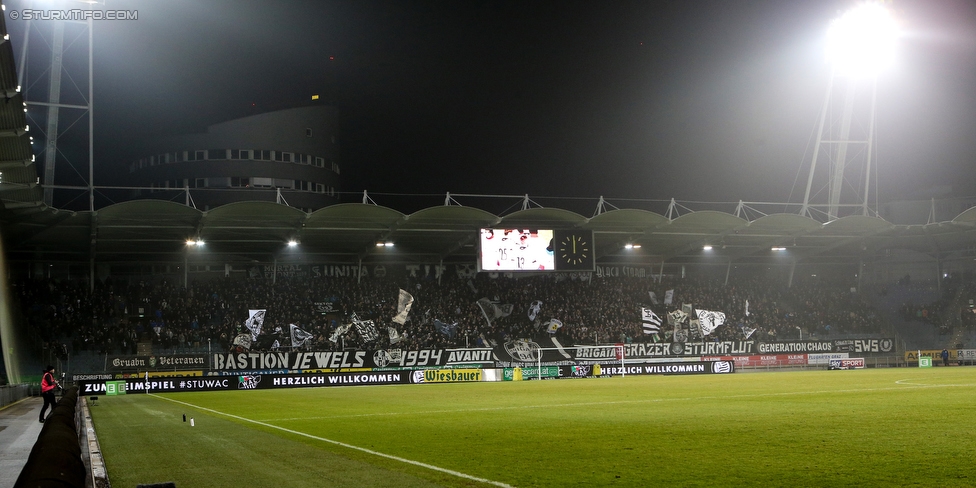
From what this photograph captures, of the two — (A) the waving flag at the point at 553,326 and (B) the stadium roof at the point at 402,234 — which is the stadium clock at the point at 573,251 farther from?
(A) the waving flag at the point at 553,326

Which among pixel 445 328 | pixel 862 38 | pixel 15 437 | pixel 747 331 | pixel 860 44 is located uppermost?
pixel 862 38

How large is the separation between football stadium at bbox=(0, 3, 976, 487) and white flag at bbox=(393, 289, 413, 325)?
0.13 m

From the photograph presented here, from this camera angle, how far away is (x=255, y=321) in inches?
1850

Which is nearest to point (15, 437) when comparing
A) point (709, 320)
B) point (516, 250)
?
point (516, 250)

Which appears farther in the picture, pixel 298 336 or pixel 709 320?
pixel 709 320

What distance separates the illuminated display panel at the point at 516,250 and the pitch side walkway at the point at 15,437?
23272mm

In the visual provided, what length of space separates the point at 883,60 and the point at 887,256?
21.0 meters

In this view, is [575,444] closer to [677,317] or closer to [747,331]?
[677,317]

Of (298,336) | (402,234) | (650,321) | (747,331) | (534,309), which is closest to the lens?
(298,336)

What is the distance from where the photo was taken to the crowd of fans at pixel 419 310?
44.2m

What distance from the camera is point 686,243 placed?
182ft

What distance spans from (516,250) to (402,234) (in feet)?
27.1

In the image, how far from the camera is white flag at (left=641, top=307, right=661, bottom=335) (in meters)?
53.3

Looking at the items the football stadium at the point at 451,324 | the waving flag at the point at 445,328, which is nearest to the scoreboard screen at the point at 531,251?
the football stadium at the point at 451,324
